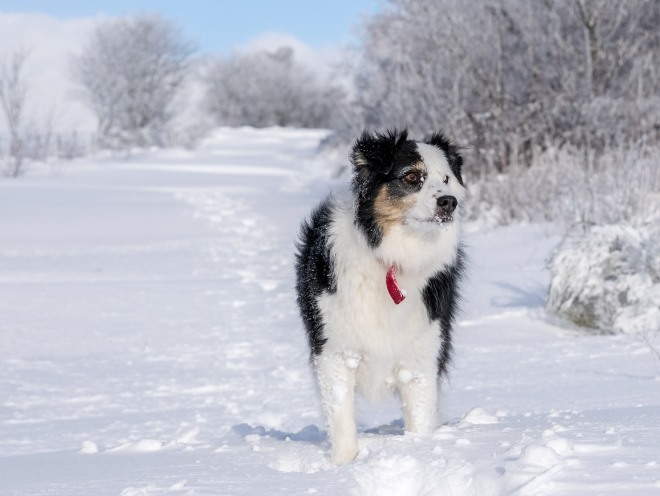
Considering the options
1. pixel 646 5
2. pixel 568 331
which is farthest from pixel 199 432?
pixel 646 5

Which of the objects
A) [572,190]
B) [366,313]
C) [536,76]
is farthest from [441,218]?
[536,76]

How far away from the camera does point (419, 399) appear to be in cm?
366

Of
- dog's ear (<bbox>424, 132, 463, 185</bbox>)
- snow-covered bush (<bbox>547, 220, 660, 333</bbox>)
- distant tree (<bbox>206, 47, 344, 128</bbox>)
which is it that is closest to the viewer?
→ dog's ear (<bbox>424, 132, 463, 185</bbox>)

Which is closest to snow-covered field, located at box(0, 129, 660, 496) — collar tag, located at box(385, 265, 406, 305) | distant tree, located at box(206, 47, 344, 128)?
collar tag, located at box(385, 265, 406, 305)

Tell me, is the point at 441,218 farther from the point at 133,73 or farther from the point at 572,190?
the point at 133,73

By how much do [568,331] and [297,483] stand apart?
4423 millimetres

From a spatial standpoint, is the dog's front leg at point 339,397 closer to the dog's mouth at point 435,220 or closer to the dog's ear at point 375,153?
the dog's mouth at point 435,220

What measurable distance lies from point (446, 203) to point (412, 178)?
0.72 feet

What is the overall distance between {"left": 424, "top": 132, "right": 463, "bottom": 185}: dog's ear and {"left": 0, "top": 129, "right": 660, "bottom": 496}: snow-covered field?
44cm

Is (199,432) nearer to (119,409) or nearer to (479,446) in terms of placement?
(119,409)

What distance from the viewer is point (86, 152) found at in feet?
112

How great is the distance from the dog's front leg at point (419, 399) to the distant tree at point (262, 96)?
71.9 meters

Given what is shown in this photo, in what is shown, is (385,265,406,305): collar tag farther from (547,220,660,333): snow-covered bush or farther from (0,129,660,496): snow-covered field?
(547,220,660,333): snow-covered bush

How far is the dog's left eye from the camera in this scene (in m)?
3.56
